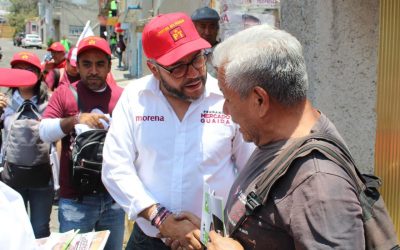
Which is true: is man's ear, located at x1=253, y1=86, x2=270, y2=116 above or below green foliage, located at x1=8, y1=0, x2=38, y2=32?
below

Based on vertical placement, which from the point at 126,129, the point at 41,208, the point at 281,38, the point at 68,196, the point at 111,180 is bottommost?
the point at 41,208

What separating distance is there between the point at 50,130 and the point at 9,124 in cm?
88

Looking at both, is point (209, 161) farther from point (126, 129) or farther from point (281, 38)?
point (281, 38)

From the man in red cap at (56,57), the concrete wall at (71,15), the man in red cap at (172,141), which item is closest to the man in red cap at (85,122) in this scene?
the man in red cap at (172,141)

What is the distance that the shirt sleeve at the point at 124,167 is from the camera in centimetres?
223

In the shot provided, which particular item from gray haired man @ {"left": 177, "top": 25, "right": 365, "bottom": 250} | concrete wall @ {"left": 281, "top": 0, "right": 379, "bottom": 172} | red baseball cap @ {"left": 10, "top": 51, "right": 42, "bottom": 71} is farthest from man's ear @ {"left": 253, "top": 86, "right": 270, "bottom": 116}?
red baseball cap @ {"left": 10, "top": 51, "right": 42, "bottom": 71}

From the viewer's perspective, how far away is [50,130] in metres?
2.97

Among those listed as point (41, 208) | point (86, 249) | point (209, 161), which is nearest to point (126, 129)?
point (209, 161)

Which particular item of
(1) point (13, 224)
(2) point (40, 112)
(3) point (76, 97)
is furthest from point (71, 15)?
(1) point (13, 224)

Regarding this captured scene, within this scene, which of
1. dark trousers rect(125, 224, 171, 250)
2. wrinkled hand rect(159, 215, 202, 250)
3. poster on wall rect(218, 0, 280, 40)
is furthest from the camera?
poster on wall rect(218, 0, 280, 40)

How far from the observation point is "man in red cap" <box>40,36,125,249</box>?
9.68 ft

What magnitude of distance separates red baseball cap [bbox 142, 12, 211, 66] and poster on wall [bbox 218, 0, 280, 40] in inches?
48.9

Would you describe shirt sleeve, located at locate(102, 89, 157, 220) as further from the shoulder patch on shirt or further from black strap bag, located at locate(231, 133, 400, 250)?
black strap bag, located at locate(231, 133, 400, 250)

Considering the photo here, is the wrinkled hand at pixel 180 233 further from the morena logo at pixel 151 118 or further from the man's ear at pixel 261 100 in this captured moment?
the man's ear at pixel 261 100
